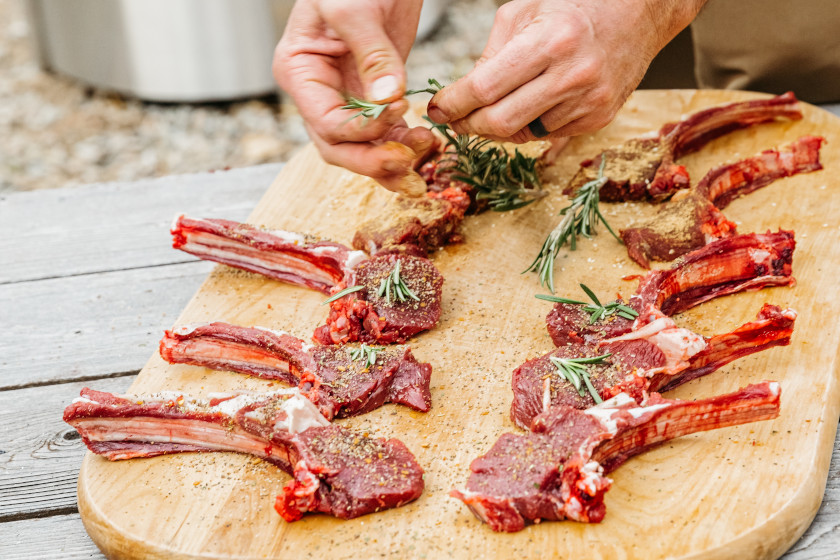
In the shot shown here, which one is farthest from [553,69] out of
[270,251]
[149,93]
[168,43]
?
[149,93]

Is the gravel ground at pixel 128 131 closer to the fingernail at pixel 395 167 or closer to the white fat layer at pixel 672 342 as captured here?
the fingernail at pixel 395 167

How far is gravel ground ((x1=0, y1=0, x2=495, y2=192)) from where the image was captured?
843cm

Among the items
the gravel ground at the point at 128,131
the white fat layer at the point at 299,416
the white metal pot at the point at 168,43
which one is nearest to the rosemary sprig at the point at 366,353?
the white fat layer at the point at 299,416

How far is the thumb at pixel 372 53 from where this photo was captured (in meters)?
3.00

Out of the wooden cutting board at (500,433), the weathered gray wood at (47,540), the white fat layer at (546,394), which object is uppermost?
the white fat layer at (546,394)

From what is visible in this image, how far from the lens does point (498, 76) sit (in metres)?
2.96

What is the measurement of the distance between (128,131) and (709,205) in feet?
23.0

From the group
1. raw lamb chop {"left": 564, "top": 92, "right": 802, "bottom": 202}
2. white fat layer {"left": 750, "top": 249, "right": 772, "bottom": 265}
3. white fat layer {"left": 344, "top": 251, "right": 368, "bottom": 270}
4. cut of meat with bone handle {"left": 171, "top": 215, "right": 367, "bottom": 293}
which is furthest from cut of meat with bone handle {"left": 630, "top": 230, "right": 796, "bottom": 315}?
cut of meat with bone handle {"left": 171, "top": 215, "right": 367, "bottom": 293}

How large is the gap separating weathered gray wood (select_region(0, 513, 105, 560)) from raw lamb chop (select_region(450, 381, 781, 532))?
3.65ft

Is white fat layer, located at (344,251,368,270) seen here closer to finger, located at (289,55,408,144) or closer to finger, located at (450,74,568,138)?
finger, located at (289,55,408,144)

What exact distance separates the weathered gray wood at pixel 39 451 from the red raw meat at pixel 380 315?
80 cm

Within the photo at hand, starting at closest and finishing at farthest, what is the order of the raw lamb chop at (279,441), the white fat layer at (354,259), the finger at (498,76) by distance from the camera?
the raw lamb chop at (279,441) < the finger at (498,76) < the white fat layer at (354,259)

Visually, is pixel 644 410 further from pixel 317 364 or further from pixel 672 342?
pixel 317 364

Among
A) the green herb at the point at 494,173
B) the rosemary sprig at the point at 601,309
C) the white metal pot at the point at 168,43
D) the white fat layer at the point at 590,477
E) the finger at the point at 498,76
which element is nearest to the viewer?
the white fat layer at the point at 590,477
